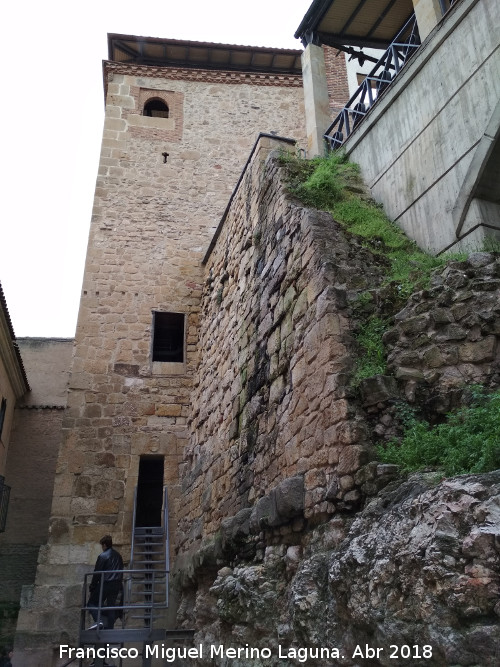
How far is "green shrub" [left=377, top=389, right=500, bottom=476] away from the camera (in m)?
3.16

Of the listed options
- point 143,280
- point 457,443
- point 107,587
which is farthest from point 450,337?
point 143,280

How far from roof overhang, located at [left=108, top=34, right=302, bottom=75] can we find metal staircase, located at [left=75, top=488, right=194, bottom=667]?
1038cm

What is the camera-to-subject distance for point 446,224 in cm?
562

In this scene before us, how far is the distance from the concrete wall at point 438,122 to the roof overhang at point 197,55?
8506 mm

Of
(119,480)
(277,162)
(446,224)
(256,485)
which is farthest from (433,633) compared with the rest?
(119,480)

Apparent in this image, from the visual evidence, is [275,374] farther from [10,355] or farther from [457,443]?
[10,355]

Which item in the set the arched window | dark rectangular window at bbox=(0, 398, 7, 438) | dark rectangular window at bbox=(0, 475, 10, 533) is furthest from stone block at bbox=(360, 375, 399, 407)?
the arched window

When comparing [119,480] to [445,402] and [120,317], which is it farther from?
[445,402]

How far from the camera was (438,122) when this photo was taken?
593 cm

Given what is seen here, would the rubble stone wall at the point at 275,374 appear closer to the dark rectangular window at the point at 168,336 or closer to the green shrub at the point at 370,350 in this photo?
the green shrub at the point at 370,350

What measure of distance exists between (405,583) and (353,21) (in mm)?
9378

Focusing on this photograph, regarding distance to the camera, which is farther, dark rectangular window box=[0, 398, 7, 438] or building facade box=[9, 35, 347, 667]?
dark rectangular window box=[0, 398, 7, 438]

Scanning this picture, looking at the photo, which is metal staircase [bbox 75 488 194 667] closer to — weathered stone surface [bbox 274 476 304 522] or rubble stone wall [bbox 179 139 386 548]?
rubble stone wall [bbox 179 139 386 548]

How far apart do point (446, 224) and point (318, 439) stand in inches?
102
